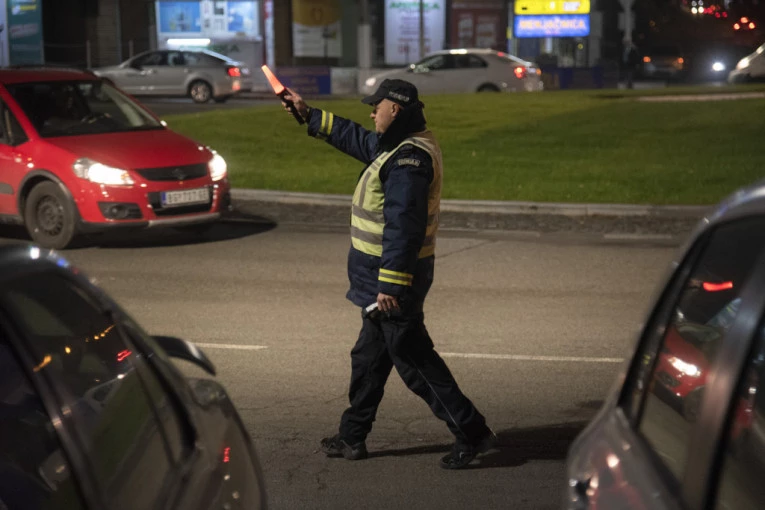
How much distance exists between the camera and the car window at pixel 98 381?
8.43ft

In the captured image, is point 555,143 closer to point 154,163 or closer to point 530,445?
point 154,163

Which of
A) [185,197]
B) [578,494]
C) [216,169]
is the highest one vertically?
[578,494]

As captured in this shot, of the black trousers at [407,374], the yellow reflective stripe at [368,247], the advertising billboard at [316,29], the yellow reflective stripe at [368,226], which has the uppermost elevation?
the advertising billboard at [316,29]

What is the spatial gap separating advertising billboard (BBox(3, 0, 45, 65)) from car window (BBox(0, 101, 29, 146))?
2877cm

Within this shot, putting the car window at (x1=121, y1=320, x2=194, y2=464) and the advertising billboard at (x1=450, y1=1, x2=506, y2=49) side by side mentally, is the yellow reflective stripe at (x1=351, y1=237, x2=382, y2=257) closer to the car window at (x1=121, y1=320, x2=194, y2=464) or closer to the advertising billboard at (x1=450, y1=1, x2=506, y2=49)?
the car window at (x1=121, y1=320, x2=194, y2=464)

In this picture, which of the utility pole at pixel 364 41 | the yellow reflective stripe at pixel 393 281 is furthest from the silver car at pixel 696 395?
the utility pole at pixel 364 41

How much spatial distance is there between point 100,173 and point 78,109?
4.35 ft

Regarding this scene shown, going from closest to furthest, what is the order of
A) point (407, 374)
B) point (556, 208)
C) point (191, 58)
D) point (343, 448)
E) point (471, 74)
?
1. point (407, 374)
2. point (343, 448)
3. point (556, 208)
4. point (471, 74)
5. point (191, 58)

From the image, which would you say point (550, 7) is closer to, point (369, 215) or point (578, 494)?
point (369, 215)

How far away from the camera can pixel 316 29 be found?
44594 mm

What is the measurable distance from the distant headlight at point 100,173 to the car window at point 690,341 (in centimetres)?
950

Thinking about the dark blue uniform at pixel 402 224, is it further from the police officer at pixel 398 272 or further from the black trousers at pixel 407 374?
the black trousers at pixel 407 374

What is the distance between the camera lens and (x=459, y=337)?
8500mm

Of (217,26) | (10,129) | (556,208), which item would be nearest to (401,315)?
(10,129)
